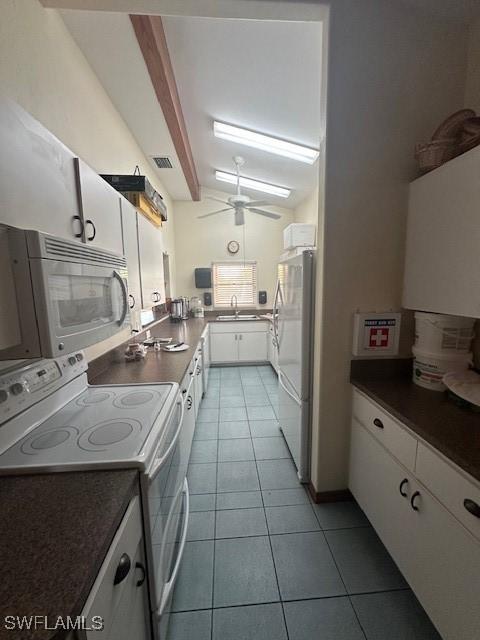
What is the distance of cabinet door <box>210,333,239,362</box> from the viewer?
4496 millimetres

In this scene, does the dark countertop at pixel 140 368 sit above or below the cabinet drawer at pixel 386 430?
Result: above

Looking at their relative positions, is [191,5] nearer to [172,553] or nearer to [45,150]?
[45,150]

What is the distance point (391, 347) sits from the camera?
1554 mm

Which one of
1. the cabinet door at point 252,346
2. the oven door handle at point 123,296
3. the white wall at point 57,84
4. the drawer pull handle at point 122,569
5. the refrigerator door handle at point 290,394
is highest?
the white wall at point 57,84

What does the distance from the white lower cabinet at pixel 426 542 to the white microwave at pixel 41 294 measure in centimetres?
136

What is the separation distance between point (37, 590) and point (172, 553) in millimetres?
939

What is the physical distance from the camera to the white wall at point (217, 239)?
4.83 m

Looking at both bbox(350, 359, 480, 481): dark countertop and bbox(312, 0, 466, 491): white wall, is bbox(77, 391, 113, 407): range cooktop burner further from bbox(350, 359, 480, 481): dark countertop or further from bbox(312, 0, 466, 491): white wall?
bbox(350, 359, 480, 481): dark countertop

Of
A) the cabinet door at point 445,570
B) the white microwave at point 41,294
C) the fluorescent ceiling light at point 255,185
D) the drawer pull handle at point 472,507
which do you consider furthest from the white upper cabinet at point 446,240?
the fluorescent ceiling light at point 255,185

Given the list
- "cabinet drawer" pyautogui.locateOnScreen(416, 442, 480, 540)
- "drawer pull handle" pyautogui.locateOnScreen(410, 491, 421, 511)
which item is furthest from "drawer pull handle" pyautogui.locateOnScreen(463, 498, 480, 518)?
"drawer pull handle" pyautogui.locateOnScreen(410, 491, 421, 511)

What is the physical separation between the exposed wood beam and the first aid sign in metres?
2.01

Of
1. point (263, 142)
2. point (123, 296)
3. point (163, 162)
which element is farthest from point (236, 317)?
point (123, 296)

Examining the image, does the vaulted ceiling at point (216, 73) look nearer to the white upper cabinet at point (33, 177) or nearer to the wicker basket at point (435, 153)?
the wicker basket at point (435, 153)

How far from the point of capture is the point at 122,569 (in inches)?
25.8
